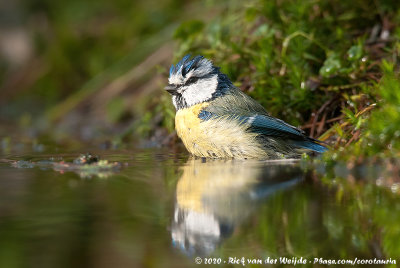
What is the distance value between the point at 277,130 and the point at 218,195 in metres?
1.40

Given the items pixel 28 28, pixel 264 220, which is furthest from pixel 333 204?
pixel 28 28

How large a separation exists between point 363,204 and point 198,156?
197cm

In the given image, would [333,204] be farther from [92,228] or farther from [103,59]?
[103,59]

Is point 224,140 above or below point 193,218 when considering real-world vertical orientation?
above

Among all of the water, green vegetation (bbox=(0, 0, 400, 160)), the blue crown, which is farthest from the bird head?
the water

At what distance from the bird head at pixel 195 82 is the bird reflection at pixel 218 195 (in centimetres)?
65

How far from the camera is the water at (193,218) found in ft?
5.85

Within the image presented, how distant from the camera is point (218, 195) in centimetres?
257

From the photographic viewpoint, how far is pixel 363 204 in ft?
7.64

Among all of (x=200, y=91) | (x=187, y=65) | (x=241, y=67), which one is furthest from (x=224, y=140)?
(x=241, y=67)

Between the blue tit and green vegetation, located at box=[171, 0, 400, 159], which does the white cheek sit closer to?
the blue tit

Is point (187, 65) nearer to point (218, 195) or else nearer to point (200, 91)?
point (200, 91)

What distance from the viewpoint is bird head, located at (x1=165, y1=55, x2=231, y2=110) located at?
426 cm

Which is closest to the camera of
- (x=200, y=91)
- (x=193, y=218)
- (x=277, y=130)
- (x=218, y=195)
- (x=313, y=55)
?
(x=193, y=218)
